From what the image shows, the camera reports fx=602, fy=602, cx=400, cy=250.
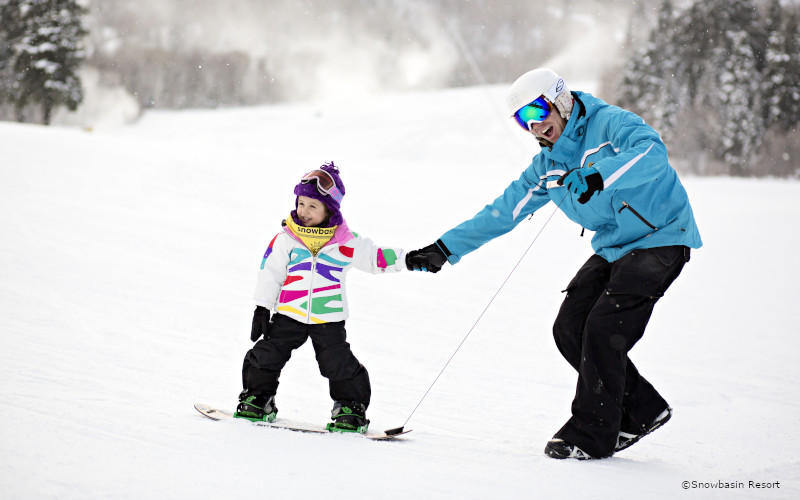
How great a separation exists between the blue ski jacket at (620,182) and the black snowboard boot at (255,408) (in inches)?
77.0

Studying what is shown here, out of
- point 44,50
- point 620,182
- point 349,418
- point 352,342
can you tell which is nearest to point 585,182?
point 620,182

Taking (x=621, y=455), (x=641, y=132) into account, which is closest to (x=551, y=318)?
(x=621, y=455)

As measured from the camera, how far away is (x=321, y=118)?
4944 centimetres

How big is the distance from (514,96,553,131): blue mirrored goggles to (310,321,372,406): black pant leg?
151 cm

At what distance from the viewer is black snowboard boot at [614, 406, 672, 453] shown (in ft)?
10.5

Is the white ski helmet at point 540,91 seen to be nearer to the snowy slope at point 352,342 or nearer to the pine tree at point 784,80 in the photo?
the snowy slope at point 352,342

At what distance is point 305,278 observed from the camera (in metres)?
3.35

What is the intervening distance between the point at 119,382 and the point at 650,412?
315 centimetres

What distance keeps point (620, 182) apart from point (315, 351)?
6.02 feet

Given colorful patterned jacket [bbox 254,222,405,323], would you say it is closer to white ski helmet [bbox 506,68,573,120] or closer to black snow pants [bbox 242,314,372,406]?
black snow pants [bbox 242,314,372,406]

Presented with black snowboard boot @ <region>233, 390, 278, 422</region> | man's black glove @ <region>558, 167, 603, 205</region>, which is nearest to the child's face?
black snowboard boot @ <region>233, 390, 278, 422</region>

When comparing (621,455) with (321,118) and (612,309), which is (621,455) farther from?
(321,118)

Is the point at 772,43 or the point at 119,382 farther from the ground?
the point at 772,43

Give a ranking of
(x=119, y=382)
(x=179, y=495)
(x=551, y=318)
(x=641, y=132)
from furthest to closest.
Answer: (x=551, y=318)
(x=119, y=382)
(x=641, y=132)
(x=179, y=495)
